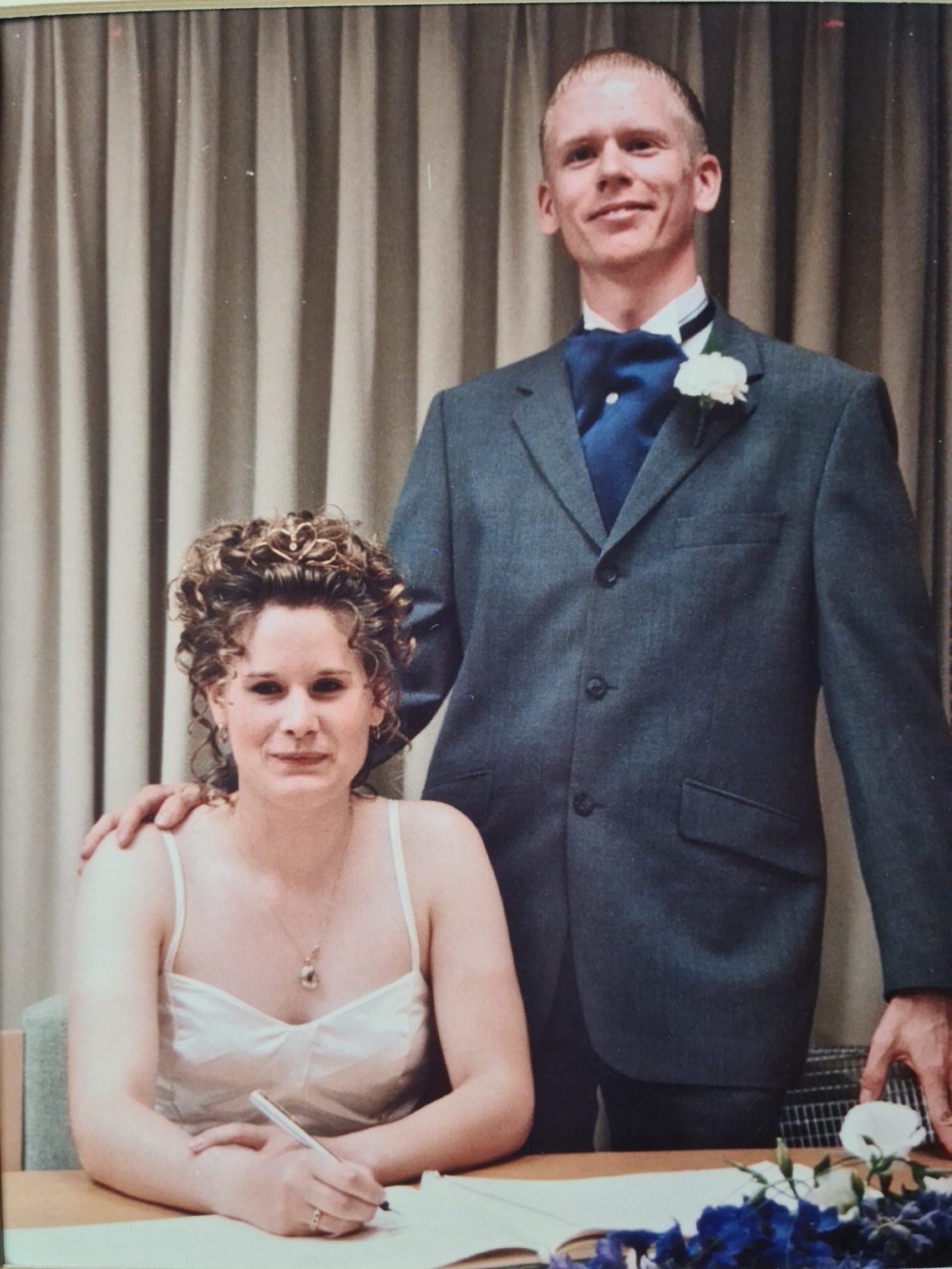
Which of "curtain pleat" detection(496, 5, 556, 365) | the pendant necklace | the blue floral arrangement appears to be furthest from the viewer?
"curtain pleat" detection(496, 5, 556, 365)

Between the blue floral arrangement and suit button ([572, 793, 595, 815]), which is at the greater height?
suit button ([572, 793, 595, 815])

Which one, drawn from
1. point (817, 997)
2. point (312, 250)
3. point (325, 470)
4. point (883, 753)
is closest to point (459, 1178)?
point (817, 997)

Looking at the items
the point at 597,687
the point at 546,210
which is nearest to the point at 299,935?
the point at 597,687

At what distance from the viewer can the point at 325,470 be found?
178 centimetres

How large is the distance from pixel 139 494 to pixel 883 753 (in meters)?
1.09

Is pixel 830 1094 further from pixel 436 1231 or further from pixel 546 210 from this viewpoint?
pixel 546 210

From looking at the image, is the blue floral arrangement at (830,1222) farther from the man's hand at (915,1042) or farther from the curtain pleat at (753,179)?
the curtain pleat at (753,179)

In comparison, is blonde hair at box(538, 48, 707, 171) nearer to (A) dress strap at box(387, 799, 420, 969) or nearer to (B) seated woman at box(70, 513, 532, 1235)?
(B) seated woman at box(70, 513, 532, 1235)

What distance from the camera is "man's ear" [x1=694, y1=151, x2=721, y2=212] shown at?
1.76m

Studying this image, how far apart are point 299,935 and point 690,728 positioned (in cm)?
59

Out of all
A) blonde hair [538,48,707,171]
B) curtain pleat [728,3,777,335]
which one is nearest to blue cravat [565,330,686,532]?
curtain pleat [728,3,777,335]

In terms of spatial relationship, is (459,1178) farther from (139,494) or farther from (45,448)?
(45,448)

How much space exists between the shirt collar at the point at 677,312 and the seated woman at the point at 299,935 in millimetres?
514

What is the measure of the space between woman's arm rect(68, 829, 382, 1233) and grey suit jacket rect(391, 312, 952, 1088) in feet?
1.21
